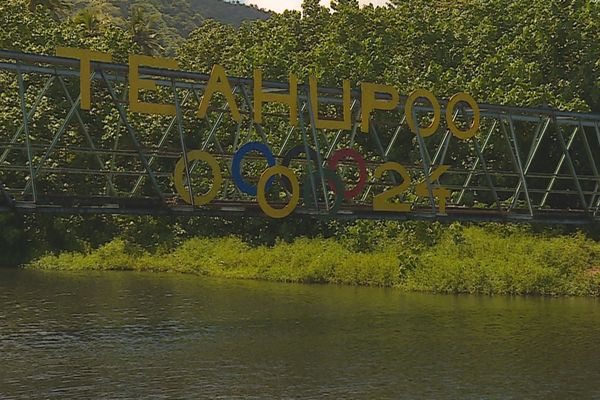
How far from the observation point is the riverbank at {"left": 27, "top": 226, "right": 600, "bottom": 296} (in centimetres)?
4247

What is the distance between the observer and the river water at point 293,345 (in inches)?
898

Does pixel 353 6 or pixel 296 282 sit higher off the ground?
pixel 353 6

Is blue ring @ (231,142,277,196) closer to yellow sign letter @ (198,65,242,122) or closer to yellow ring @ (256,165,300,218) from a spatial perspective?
yellow ring @ (256,165,300,218)

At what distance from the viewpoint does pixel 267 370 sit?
2473 centimetres

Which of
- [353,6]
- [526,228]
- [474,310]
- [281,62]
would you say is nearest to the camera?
[474,310]

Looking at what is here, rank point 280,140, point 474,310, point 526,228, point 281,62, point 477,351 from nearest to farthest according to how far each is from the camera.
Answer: point 477,351 < point 474,310 < point 526,228 < point 280,140 < point 281,62

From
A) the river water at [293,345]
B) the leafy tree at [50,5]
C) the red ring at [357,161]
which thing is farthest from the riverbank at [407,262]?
the leafy tree at [50,5]

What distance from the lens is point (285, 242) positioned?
52.1 m

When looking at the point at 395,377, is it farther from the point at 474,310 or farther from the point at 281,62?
the point at 281,62

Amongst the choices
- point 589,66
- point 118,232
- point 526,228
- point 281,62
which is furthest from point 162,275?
point 589,66

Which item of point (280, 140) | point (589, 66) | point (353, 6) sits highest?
point (353, 6)

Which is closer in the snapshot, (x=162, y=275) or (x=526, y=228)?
(x=526, y=228)

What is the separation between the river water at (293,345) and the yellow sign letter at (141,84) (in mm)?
7712

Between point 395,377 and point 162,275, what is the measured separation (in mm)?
30636
